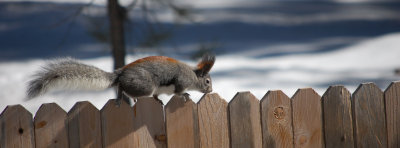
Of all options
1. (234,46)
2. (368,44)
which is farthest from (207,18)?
(368,44)

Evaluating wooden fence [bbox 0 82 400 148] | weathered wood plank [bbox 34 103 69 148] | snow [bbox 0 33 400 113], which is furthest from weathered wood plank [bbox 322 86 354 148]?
snow [bbox 0 33 400 113]

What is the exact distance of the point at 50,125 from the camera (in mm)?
2166

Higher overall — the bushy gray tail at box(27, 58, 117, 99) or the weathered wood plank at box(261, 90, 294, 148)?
the bushy gray tail at box(27, 58, 117, 99)

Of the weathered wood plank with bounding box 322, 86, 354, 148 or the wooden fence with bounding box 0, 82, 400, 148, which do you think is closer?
the wooden fence with bounding box 0, 82, 400, 148

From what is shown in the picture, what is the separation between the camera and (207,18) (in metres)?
10.8

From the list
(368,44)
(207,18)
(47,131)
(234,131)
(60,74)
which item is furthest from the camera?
(207,18)

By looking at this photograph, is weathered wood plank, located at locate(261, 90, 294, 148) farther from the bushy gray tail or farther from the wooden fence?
the bushy gray tail

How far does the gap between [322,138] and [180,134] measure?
79cm

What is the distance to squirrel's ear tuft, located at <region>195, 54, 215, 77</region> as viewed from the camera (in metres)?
3.14

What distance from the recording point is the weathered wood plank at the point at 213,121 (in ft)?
7.88

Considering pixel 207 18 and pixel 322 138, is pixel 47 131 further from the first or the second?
pixel 207 18

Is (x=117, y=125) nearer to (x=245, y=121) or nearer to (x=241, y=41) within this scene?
(x=245, y=121)

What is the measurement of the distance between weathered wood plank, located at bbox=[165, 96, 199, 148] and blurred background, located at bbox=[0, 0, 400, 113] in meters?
2.26

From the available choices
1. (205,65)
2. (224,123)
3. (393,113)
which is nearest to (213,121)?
(224,123)
